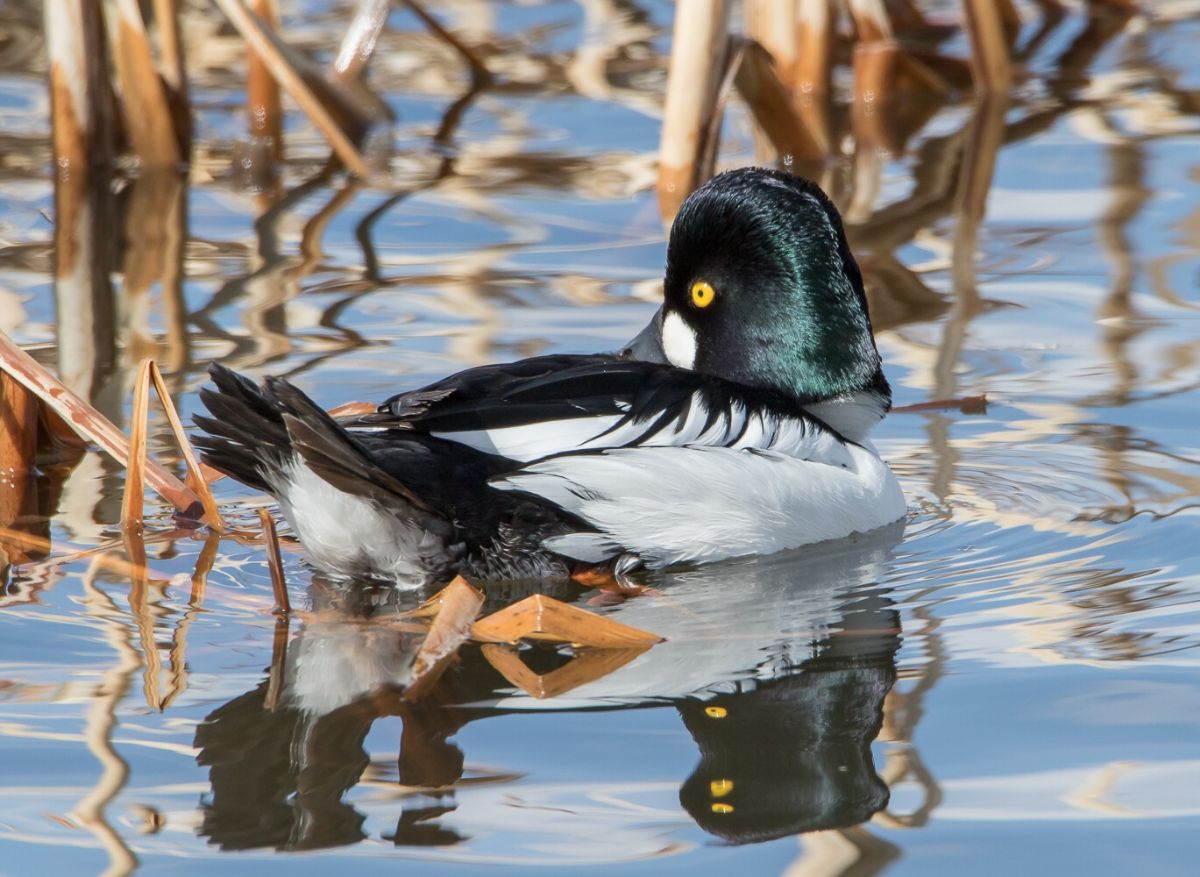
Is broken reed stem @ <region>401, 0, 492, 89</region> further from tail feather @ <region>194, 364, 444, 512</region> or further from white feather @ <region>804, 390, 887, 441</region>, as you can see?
tail feather @ <region>194, 364, 444, 512</region>

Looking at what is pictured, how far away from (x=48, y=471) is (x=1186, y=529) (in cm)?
305

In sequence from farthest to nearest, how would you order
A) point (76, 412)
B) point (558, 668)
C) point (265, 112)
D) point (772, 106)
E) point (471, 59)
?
point (471, 59)
point (265, 112)
point (772, 106)
point (76, 412)
point (558, 668)

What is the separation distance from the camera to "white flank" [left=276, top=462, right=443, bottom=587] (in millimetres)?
4004

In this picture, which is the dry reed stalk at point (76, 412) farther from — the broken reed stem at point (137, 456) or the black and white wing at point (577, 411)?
the black and white wing at point (577, 411)

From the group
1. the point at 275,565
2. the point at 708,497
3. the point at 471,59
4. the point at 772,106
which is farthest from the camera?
the point at 471,59

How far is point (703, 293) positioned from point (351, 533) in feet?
3.99

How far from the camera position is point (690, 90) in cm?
699

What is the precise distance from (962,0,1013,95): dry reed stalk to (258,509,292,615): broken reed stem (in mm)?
5429

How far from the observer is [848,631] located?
3955 millimetres

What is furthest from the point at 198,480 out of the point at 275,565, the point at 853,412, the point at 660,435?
the point at 853,412

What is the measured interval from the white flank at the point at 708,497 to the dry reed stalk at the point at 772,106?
3188 millimetres

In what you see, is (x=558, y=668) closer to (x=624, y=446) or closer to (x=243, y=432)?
(x=624, y=446)

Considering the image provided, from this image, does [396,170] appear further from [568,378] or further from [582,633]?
[582,633]

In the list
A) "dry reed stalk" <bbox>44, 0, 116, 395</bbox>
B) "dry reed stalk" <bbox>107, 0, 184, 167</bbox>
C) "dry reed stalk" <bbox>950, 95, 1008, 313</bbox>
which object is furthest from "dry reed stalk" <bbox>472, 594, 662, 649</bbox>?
"dry reed stalk" <bbox>107, 0, 184, 167</bbox>
